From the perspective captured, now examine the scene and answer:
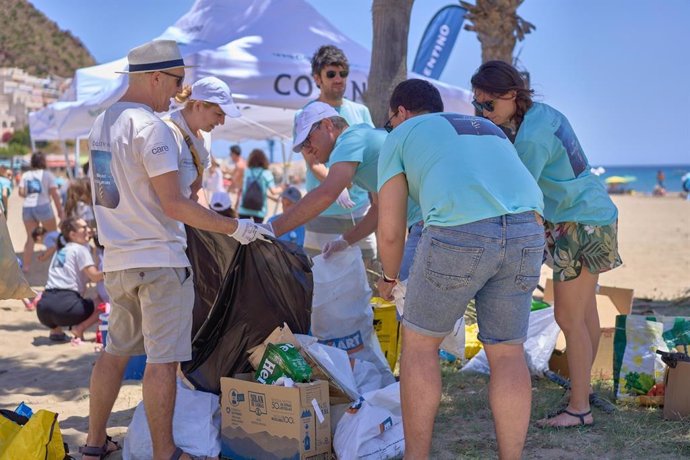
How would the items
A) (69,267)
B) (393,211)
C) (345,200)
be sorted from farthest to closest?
(69,267) < (345,200) < (393,211)

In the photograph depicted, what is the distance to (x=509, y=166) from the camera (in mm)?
2709

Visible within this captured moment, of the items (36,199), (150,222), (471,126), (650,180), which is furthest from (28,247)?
(650,180)

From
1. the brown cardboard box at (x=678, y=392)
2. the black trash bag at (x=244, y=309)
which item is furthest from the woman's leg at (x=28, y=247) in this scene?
the brown cardboard box at (x=678, y=392)

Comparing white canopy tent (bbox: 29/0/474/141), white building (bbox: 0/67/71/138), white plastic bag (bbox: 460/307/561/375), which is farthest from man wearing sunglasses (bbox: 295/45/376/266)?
white building (bbox: 0/67/71/138)

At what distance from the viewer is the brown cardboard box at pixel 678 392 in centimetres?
369

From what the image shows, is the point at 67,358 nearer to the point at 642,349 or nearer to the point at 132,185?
the point at 132,185

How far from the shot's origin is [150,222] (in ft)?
9.80

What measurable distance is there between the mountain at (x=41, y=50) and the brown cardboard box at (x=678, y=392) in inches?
3739

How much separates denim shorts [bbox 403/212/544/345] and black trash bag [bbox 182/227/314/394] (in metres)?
0.87

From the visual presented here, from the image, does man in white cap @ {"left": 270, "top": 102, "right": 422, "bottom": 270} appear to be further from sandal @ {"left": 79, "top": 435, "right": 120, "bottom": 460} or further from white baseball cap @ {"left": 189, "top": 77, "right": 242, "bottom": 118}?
sandal @ {"left": 79, "top": 435, "right": 120, "bottom": 460}

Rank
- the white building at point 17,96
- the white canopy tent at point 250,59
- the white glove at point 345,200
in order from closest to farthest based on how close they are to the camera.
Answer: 1. the white glove at point 345,200
2. the white canopy tent at point 250,59
3. the white building at point 17,96

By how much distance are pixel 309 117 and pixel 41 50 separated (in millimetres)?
105576

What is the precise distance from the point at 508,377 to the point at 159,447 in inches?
54.4

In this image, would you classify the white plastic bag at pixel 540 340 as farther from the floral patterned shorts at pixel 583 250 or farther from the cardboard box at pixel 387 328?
the floral patterned shorts at pixel 583 250
